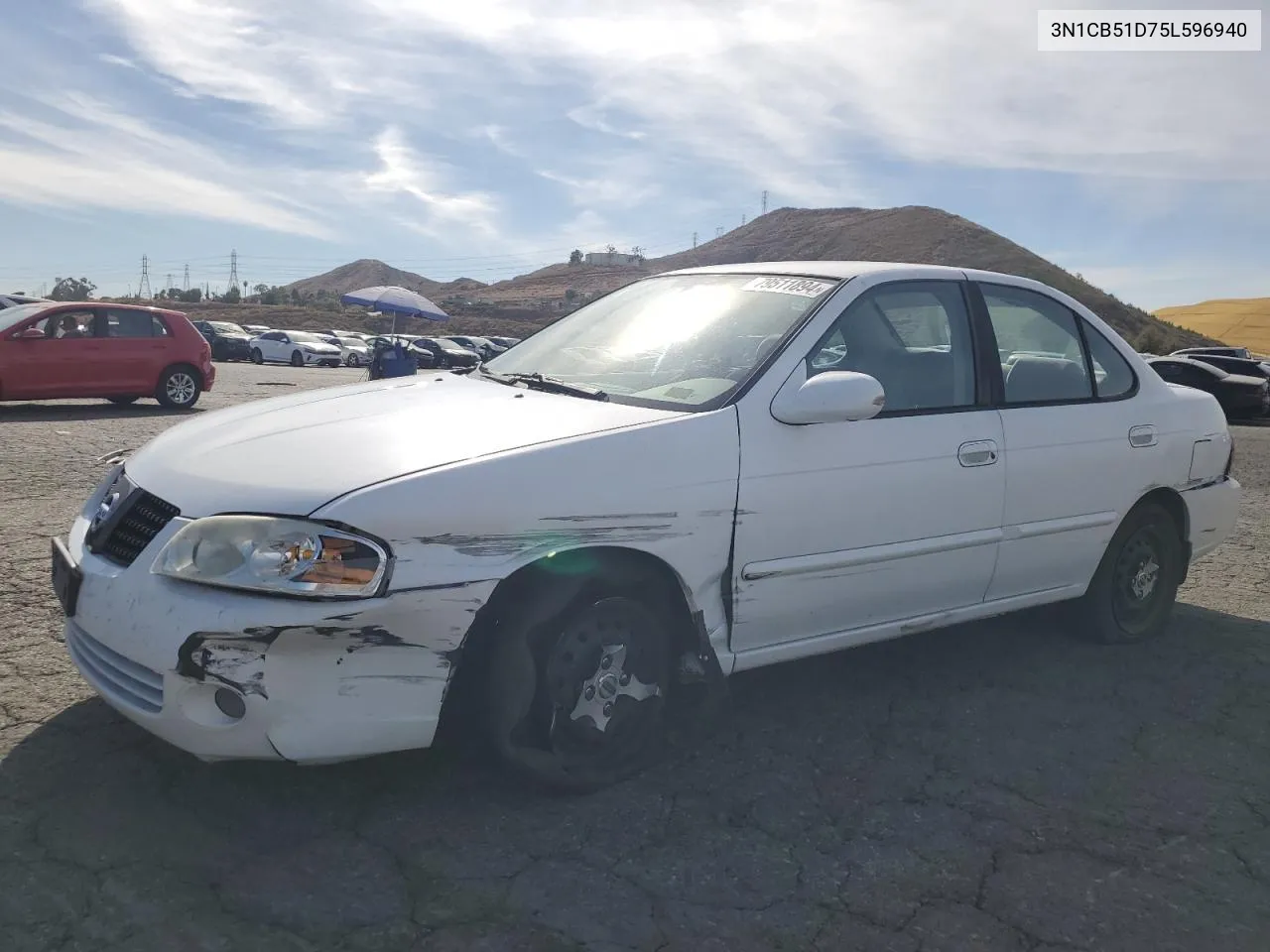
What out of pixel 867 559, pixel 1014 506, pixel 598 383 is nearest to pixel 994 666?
pixel 1014 506

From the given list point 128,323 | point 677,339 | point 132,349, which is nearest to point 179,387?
point 132,349

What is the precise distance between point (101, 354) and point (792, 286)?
11.8m

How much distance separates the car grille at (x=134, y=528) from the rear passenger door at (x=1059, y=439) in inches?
112

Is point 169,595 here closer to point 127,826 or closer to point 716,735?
point 127,826

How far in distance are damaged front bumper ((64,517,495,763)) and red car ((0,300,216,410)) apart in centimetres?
1138

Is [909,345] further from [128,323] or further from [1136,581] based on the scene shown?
[128,323]

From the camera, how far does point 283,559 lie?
2631 millimetres

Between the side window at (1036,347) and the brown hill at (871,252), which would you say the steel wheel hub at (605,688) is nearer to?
the side window at (1036,347)

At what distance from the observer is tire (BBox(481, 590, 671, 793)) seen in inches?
113

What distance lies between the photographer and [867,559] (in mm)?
3572

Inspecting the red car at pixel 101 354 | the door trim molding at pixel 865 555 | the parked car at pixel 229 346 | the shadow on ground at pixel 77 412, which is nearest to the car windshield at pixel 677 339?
the door trim molding at pixel 865 555

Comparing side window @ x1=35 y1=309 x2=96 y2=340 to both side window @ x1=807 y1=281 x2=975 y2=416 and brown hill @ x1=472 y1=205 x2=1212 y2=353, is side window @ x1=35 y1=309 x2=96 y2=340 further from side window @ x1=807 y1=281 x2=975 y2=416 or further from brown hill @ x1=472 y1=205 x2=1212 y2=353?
brown hill @ x1=472 y1=205 x2=1212 y2=353

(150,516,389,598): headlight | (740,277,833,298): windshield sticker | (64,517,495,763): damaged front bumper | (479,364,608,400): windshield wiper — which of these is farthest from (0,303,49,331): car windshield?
(150,516,389,598): headlight

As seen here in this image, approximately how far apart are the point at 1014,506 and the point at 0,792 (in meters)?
3.37
